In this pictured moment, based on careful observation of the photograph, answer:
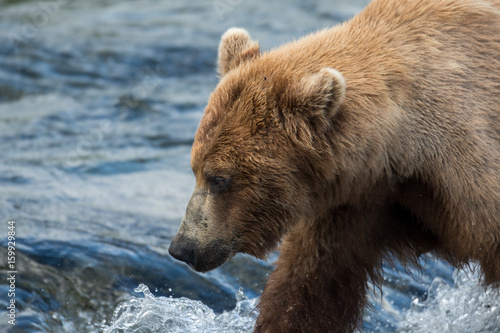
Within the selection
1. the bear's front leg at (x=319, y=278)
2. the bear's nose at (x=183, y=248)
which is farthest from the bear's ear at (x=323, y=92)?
the bear's nose at (x=183, y=248)

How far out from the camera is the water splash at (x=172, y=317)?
612 cm

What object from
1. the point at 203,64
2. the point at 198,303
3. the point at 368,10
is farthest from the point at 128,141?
the point at 368,10

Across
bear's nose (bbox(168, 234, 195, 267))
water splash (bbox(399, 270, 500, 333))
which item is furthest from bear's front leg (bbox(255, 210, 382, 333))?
water splash (bbox(399, 270, 500, 333))

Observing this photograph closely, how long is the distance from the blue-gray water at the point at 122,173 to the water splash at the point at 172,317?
1cm

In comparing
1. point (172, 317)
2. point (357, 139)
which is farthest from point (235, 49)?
point (172, 317)

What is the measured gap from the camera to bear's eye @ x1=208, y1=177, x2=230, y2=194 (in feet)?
15.4

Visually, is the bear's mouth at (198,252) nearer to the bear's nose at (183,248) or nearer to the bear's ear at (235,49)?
the bear's nose at (183,248)

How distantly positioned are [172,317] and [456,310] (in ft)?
8.10

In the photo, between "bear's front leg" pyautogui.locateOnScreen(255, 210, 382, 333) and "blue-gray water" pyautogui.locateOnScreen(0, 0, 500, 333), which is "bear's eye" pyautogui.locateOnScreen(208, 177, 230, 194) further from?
"blue-gray water" pyautogui.locateOnScreen(0, 0, 500, 333)

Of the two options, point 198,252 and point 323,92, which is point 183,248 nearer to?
point 198,252

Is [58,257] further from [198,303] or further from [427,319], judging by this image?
[427,319]

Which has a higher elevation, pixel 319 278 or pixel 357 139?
pixel 357 139

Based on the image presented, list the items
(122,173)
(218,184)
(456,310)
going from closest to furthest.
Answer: (218,184), (456,310), (122,173)

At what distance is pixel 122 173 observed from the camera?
920cm
